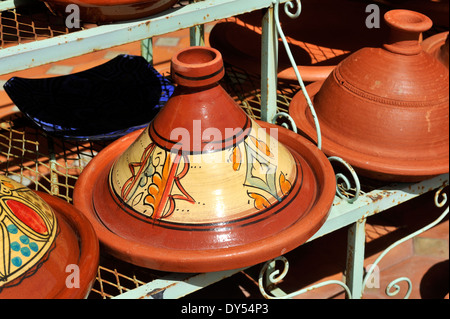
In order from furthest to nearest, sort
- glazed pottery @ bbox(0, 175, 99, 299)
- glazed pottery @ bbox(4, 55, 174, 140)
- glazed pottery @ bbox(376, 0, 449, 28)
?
glazed pottery @ bbox(376, 0, 449, 28), glazed pottery @ bbox(4, 55, 174, 140), glazed pottery @ bbox(0, 175, 99, 299)

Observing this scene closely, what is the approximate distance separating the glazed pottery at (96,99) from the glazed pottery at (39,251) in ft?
1.66

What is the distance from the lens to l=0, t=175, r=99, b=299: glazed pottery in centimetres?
100

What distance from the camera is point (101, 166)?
1.42 metres

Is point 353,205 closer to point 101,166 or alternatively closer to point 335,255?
point 101,166

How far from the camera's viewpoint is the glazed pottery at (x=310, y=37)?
182 centimetres

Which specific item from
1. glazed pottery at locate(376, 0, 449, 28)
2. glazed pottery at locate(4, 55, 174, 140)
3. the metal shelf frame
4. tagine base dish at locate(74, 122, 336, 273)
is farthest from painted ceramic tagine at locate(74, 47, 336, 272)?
glazed pottery at locate(376, 0, 449, 28)

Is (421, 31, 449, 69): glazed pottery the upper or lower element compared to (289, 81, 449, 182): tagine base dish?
upper

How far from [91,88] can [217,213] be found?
2.76 feet

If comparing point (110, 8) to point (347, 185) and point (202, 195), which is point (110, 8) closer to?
point (202, 195)

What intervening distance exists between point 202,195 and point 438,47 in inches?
37.3

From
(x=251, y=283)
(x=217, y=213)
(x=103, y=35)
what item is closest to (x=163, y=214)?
(x=217, y=213)

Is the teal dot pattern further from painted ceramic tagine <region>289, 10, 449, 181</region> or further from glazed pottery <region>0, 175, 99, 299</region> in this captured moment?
painted ceramic tagine <region>289, 10, 449, 181</region>

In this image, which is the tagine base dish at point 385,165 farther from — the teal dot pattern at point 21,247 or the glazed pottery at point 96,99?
the teal dot pattern at point 21,247

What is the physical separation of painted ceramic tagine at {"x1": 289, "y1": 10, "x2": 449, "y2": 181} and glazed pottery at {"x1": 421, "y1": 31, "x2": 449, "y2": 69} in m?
0.25
